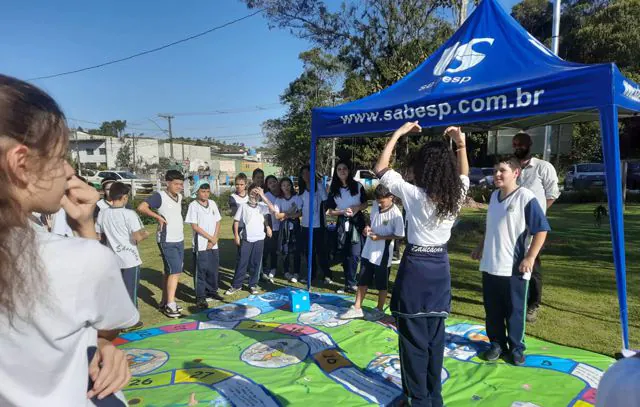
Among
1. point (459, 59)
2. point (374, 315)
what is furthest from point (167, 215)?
point (459, 59)

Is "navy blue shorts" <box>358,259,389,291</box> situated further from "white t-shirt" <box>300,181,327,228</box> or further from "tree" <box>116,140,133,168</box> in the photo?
"tree" <box>116,140,133,168</box>

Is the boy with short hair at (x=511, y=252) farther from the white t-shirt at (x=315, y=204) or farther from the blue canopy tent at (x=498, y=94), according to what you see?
the white t-shirt at (x=315, y=204)

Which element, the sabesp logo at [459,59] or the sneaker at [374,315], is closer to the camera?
the sabesp logo at [459,59]

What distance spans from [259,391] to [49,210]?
2.59m

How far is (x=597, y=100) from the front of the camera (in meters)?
3.12

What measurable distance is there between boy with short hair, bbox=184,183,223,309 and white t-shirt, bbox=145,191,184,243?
0.24m

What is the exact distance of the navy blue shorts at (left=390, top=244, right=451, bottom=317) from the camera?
2.54 metres

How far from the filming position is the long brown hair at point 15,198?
0.72 meters

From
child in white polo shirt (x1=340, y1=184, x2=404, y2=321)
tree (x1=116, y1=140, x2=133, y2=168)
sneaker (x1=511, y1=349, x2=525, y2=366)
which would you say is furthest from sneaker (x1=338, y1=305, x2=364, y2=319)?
tree (x1=116, y1=140, x2=133, y2=168)

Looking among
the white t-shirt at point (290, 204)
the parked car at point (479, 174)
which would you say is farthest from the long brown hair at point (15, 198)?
the parked car at point (479, 174)

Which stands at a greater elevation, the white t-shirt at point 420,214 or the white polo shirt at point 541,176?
the white polo shirt at point 541,176

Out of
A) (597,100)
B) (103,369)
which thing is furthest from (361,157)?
(103,369)

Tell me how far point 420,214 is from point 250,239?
354 cm

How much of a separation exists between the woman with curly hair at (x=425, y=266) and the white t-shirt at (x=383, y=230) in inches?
74.8
